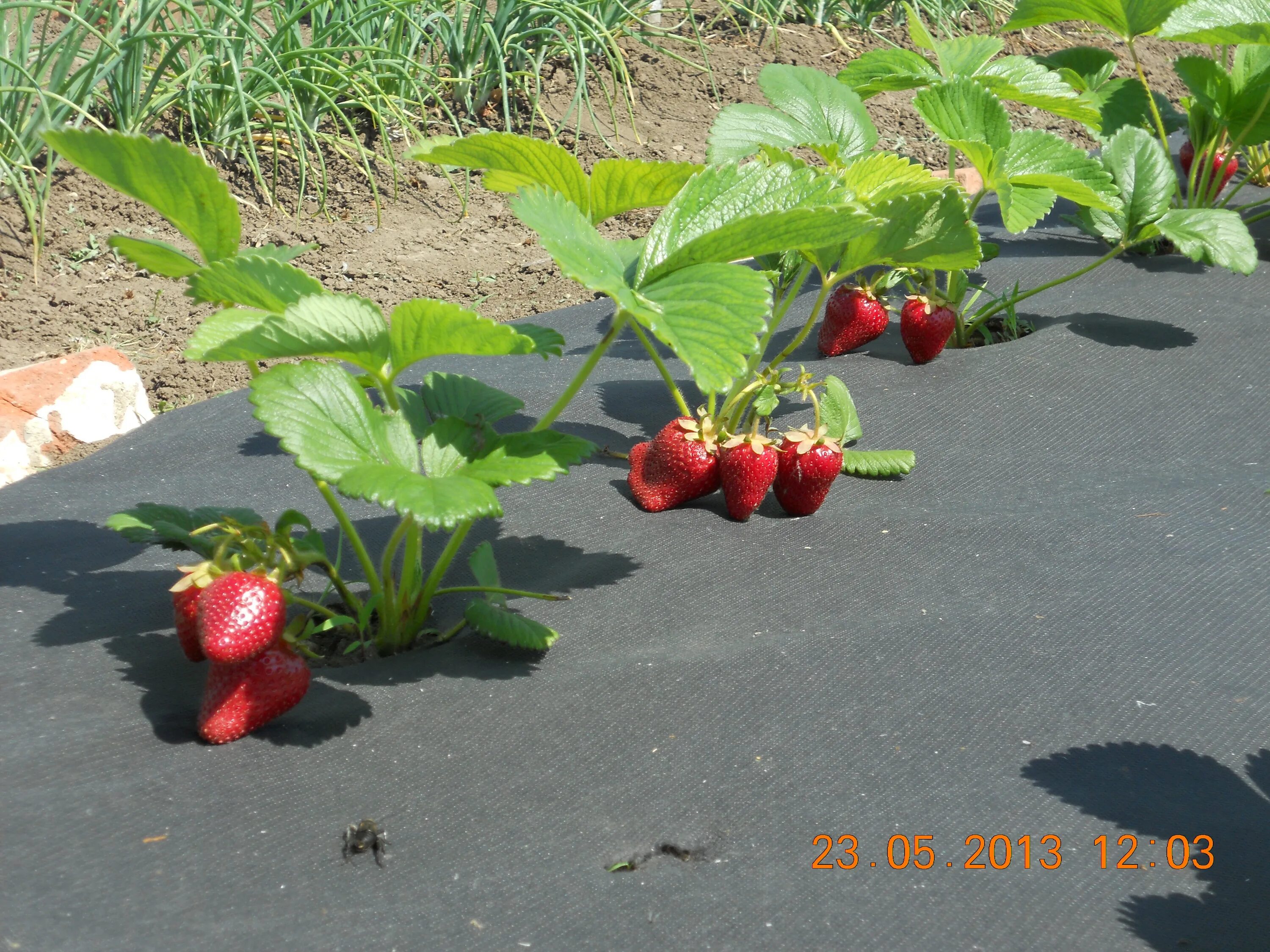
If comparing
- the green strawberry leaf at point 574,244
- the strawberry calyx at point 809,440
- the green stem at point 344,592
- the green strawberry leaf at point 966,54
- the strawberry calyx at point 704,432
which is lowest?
the green stem at point 344,592

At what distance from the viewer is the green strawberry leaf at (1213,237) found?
1.97m

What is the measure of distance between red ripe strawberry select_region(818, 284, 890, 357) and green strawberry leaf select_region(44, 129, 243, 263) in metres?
1.21

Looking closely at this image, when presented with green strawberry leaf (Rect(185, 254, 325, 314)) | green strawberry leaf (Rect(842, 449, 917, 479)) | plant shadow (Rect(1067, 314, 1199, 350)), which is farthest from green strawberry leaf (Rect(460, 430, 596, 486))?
plant shadow (Rect(1067, 314, 1199, 350))

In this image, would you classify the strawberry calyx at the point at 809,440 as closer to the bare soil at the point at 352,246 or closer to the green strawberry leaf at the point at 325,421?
the green strawberry leaf at the point at 325,421

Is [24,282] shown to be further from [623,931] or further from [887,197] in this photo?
[623,931]

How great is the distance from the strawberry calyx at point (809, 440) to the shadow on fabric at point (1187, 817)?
53 cm

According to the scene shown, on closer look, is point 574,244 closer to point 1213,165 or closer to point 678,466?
point 678,466

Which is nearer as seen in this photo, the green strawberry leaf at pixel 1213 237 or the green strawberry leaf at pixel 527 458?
the green strawberry leaf at pixel 527 458

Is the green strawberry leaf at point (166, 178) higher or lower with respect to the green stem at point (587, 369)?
higher

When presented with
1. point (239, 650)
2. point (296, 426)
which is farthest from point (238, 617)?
point (296, 426)

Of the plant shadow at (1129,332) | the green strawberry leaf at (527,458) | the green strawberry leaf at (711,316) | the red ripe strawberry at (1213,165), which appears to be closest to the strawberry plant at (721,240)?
the green strawberry leaf at (711,316)

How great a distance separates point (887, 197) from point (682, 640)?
0.57 metres

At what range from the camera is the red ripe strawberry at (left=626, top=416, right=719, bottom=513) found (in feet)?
4.88

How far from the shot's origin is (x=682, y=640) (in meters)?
1.21
